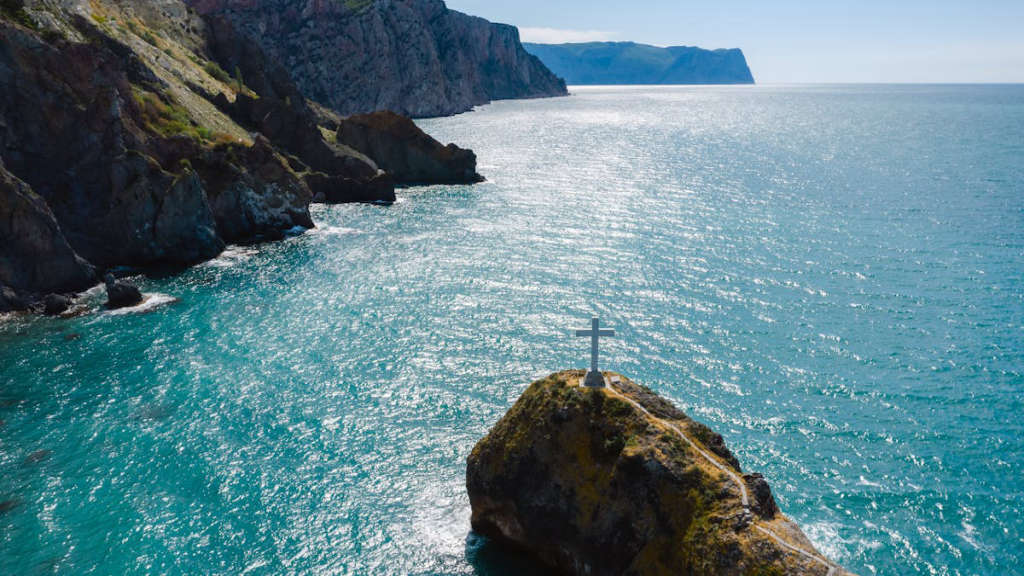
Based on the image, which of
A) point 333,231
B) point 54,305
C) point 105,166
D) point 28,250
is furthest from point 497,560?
point 333,231

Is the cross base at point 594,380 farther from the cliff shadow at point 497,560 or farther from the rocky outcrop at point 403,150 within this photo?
the rocky outcrop at point 403,150

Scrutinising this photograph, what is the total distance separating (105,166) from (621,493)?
61.5 m

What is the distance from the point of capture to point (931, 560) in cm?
2480

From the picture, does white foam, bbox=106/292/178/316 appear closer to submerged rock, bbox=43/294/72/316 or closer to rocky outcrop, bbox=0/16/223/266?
submerged rock, bbox=43/294/72/316

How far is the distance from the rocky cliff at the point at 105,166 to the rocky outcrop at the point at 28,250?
0.27ft

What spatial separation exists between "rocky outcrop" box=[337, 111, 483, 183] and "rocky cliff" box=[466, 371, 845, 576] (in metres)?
90.4

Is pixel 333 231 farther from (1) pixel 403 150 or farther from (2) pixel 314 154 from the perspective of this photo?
Answer: (1) pixel 403 150

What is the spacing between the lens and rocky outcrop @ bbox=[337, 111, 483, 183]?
365 ft

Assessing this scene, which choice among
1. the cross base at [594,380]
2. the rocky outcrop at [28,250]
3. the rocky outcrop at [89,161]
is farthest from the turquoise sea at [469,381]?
the cross base at [594,380]

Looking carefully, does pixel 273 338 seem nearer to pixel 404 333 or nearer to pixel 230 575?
pixel 404 333

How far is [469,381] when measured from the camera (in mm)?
39594

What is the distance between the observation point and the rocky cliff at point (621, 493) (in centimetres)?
1831

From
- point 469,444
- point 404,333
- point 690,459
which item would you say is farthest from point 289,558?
point 404,333

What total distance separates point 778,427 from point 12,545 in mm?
35996
